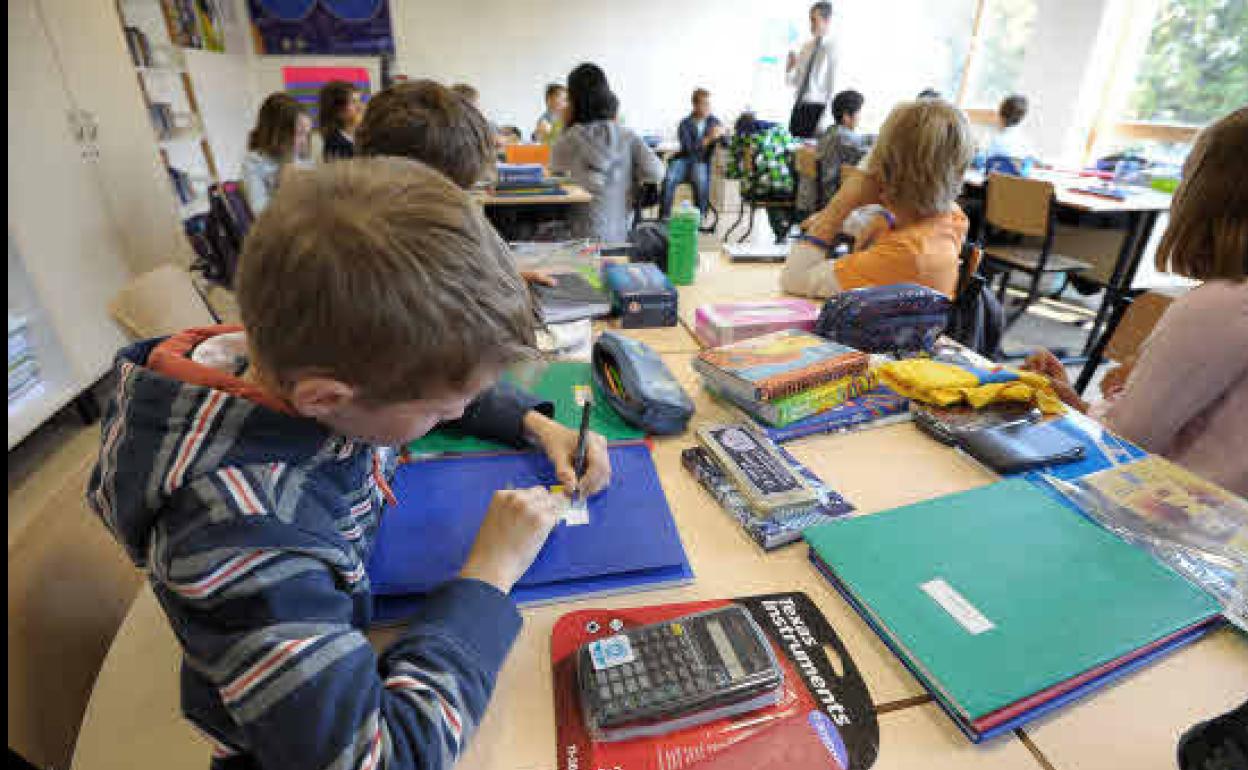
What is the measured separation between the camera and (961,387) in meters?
0.99

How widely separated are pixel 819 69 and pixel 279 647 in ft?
21.9

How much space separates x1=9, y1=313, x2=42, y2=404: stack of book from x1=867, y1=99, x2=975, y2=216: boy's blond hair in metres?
2.99

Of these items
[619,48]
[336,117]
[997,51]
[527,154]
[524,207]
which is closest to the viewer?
[524,207]

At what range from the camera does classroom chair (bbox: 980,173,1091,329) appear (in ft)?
9.66

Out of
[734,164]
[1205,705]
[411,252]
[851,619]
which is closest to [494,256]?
[411,252]

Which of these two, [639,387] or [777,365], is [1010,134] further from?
[639,387]

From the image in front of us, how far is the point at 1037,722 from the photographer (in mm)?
523

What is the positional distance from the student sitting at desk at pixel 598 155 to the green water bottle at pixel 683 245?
5.09ft

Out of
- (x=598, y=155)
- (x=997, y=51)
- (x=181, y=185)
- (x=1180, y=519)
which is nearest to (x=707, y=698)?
(x=1180, y=519)

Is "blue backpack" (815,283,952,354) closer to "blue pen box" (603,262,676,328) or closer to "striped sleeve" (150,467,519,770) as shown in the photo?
"blue pen box" (603,262,676,328)

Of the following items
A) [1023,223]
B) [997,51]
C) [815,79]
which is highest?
[997,51]

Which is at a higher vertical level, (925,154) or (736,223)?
(925,154)

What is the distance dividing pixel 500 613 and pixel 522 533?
0.29 feet

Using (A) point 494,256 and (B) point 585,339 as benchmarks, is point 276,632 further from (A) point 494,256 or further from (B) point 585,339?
(B) point 585,339
